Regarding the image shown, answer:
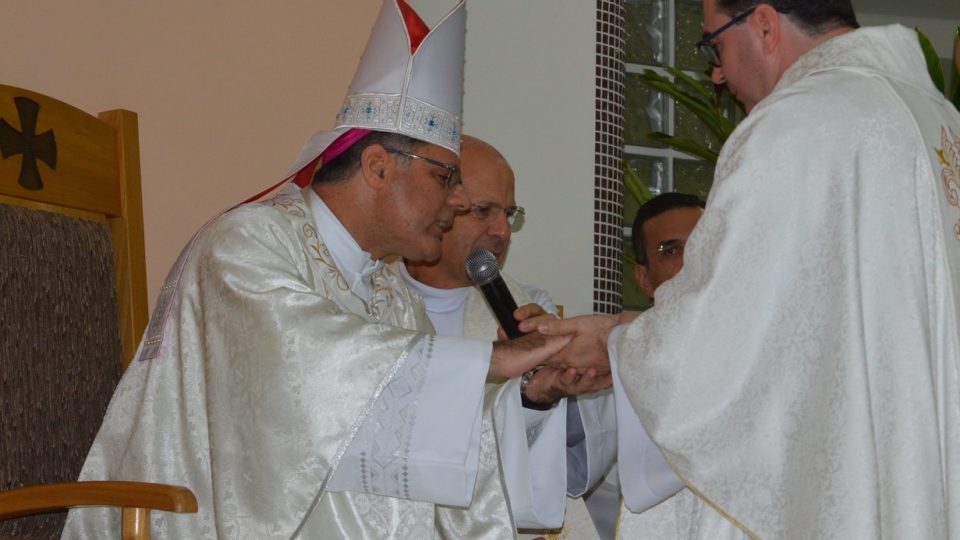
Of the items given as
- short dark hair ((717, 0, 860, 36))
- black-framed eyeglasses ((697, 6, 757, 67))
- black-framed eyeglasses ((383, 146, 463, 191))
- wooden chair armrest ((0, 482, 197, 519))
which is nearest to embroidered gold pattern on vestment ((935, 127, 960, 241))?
short dark hair ((717, 0, 860, 36))

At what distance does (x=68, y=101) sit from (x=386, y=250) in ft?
3.76

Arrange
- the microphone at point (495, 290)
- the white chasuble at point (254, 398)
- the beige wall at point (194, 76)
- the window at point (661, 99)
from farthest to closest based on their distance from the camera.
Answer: the window at point (661, 99) → the beige wall at point (194, 76) → the microphone at point (495, 290) → the white chasuble at point (254, 398)

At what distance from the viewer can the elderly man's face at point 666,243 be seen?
4.91 meters

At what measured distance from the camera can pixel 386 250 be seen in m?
3.38

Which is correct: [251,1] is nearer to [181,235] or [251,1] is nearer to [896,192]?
[181,235]

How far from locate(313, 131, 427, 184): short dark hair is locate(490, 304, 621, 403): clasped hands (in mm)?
500

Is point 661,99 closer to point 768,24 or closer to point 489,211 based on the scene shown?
point 489,211

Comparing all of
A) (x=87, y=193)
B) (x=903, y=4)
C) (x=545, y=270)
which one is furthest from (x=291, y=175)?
(x=903, y=4)

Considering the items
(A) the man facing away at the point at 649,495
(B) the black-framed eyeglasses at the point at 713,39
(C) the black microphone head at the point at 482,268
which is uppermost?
(B) the black-framed eyeglasses at the point at 713,39

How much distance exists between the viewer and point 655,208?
16.6ft

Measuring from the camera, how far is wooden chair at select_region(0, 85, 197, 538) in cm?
303

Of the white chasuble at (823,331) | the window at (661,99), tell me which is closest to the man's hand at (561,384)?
the white chasuble at (823,331)

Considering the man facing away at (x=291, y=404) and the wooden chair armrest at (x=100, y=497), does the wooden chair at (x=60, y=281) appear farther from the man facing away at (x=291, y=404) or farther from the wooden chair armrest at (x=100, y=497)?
the wooden chair armrest at (x=100, y=497)

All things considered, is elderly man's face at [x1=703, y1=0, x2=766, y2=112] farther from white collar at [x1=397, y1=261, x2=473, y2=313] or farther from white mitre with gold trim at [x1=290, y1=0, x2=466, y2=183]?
white collar at [x1=397, y1=261, x2=473, y2=313]
